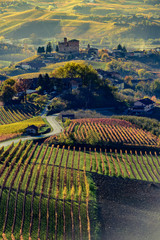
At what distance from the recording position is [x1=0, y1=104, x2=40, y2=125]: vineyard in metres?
73.2

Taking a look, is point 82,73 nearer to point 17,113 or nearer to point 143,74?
point 17,113

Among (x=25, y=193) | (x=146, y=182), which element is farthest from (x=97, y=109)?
(x=25, y=193)

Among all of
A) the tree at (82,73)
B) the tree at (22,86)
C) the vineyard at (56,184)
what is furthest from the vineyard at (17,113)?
the tree at (82,73)

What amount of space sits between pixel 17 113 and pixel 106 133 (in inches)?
1022

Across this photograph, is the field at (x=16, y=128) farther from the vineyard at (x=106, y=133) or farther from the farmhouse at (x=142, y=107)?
the farmhouse at (x=142, y=107)

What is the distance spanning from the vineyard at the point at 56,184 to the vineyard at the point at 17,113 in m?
18.0

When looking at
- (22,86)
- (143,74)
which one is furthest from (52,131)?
(143,74)

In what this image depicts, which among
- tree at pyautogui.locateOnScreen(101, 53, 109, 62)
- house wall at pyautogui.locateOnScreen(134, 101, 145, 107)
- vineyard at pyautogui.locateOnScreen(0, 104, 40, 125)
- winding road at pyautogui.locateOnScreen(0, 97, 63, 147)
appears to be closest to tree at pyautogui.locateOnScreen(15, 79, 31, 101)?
vineyard at pyautogui.locateOnScreen(0, 104, 40, 125)

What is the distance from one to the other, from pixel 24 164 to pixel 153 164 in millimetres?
24528

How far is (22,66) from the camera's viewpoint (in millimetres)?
141750

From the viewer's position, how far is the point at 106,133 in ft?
212

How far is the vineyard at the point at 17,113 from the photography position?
73.2 meters

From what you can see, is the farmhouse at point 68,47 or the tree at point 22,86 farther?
the farmhouse at point 68,47

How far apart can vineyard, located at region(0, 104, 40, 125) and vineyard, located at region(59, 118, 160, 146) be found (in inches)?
533
